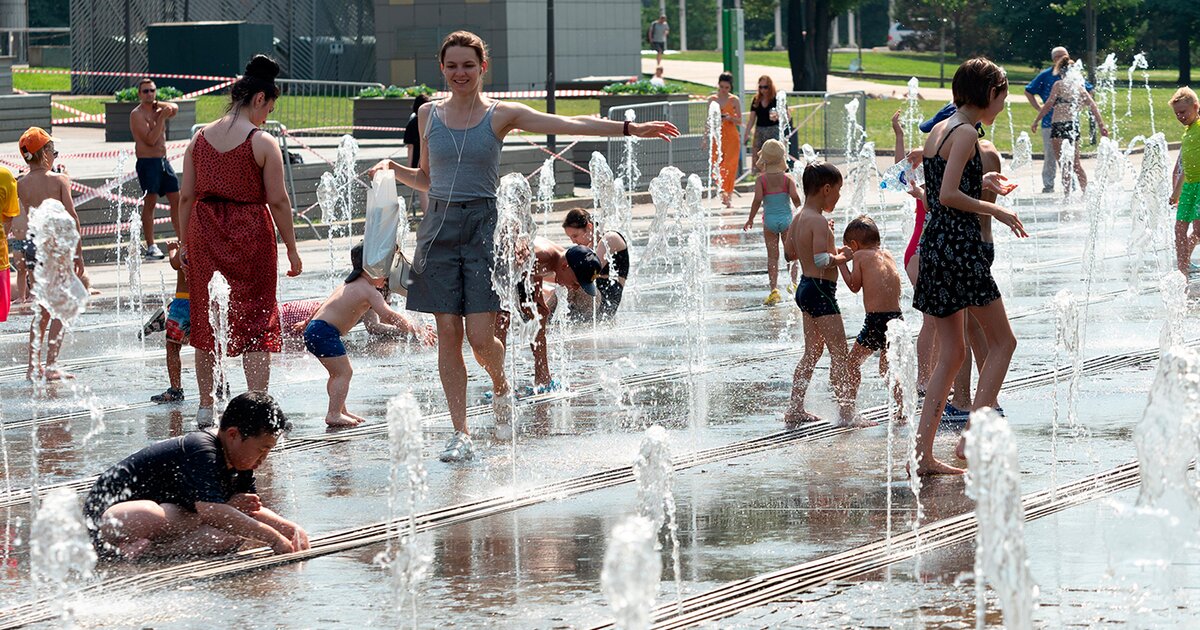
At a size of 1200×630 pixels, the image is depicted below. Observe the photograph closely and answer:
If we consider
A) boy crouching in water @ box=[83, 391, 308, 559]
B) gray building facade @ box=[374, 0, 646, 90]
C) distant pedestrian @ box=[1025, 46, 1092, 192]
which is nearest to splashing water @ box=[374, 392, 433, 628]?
boy crouching in water @ box=[83, 391, 308, 559]

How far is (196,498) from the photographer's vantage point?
5.93 meters

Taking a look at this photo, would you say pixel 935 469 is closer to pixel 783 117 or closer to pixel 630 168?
pixel 630 168

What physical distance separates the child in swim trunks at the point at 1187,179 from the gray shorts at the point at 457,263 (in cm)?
700

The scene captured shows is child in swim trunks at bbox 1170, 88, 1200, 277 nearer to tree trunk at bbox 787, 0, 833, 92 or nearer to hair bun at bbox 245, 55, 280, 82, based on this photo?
hair bun at bbox 245, 55, 280, 82

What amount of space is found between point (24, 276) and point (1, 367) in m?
2.99

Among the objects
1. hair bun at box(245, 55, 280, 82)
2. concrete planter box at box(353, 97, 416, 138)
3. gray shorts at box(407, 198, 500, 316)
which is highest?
concrete planter box at box(353, 97, 416, 138)

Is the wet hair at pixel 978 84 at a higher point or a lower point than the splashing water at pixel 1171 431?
higher

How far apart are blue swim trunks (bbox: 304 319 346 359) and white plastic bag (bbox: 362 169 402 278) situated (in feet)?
2.11

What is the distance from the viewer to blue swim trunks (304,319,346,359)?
27.6 feet

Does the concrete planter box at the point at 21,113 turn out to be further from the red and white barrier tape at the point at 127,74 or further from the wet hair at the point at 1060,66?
the wet hair at the point at 1060,66

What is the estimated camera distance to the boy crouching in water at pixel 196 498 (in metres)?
5.86

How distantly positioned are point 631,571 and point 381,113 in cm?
2432

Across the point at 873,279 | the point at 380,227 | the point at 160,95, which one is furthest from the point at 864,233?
the point at 160,95

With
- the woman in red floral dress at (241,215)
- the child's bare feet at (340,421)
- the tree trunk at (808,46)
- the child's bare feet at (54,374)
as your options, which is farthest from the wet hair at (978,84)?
the tree trunk at (808,46)
